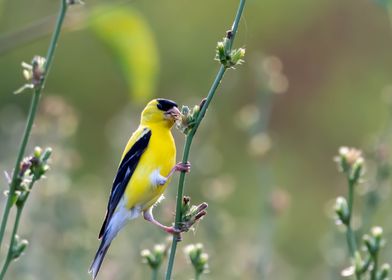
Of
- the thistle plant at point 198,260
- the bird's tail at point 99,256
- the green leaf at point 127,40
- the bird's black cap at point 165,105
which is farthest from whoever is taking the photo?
the bird's black cap at point 165,105

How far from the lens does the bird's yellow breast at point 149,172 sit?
3.46 metres

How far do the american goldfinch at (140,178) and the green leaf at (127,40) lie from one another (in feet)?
1.39

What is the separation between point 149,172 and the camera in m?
3.50

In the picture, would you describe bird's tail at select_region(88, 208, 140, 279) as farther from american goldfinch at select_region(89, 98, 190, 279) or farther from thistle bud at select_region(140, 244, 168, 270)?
thistle bud at select_region(140, 244, 168, 270)

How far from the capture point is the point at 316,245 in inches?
291

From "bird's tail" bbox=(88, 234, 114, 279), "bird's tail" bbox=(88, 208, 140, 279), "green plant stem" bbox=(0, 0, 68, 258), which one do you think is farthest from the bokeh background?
"green plant stem" bbox=(0, 0, 68, 258)

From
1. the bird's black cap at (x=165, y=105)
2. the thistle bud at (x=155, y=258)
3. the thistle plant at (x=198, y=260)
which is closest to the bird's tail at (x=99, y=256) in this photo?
the thistle bud at (x=155, y=258)

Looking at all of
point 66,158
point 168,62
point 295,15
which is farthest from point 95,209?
point 295,15

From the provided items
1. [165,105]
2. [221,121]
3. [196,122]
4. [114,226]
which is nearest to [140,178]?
[114,226]

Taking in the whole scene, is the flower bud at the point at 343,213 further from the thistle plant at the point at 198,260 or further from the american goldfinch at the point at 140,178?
the american goldfinch at the point at 140,178

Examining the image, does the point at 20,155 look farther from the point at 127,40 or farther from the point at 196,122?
the point at 127,40

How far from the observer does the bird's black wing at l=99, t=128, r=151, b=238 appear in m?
3.46

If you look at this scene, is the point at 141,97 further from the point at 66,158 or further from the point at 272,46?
the point at 272,46

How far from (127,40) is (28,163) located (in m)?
0.88
